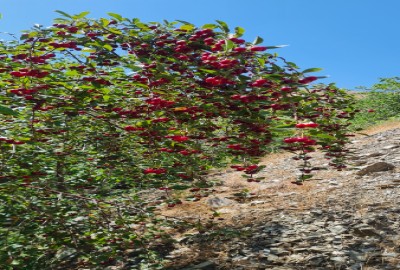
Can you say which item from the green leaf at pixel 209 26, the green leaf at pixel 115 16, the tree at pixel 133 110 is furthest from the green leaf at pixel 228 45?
the green leaf at pixel 115 16

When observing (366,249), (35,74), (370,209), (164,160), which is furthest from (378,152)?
(35,74)

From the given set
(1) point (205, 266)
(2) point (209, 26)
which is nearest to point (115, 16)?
(2) point (209, 26)

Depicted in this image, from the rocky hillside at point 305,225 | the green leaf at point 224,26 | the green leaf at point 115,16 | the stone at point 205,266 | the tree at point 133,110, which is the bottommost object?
the stone at point 205,266

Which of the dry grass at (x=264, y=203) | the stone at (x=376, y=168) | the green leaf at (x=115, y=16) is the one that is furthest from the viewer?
the stone at (x=376, y=168)

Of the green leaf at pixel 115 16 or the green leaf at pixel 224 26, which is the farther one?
the green leaf at pixel 115 16

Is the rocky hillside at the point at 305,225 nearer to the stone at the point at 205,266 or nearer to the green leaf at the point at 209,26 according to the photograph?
the stone at the point at 205,266

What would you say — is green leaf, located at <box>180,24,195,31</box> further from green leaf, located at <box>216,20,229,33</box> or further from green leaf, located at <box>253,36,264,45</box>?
green leaf, located at <box>253,36,264,45</box>

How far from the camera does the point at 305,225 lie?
733 cm

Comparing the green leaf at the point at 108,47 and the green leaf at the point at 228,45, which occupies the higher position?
the green leaf at the point at 108,47

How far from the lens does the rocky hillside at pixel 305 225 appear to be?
19.5ft

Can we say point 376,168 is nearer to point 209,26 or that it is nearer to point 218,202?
point 218,202

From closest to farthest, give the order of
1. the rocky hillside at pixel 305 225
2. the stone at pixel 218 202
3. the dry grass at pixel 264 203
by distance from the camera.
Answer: the rocky hillside at pixel 305 225 → the dry grass at pixel 264 203 → the stone at pixel 218 202

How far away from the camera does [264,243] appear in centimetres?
672

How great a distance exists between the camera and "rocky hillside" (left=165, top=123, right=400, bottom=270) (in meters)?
5.95
